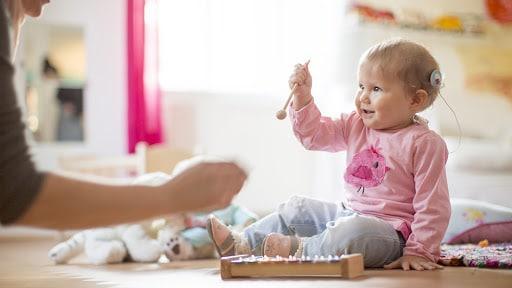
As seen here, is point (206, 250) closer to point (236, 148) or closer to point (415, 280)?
point (415, 280)

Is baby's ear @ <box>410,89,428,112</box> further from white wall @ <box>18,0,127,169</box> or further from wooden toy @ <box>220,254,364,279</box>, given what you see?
white wall @ <box>18,0,127,169</box>

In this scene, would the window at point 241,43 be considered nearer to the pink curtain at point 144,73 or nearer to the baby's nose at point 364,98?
the pink curtain at point 144,73

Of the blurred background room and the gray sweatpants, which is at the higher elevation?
the blurred background room

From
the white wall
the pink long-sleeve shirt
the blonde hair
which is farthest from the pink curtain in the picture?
the blonde hair

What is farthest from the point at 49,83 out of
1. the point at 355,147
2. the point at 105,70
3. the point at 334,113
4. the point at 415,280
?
the point at 415,280

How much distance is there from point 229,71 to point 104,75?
2.01 feet

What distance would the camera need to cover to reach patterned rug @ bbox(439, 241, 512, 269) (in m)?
1.54

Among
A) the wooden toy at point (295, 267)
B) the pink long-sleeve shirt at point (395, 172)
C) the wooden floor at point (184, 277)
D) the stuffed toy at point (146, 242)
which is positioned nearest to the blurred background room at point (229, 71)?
the stuffed toy at point (146, 242)

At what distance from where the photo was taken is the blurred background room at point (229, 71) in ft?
10.5

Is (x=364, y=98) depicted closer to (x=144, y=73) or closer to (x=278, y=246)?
(x=278, y=246)

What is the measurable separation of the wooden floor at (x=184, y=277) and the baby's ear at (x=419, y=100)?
1.13 ft

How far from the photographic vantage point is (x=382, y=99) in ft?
5.15

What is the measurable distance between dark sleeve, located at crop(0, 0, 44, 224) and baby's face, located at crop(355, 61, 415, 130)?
0.89m

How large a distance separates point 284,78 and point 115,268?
2176mm
